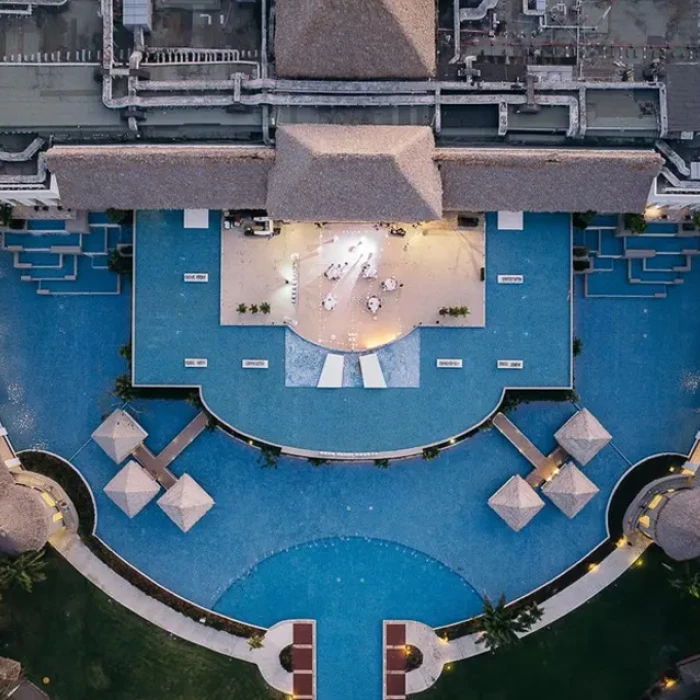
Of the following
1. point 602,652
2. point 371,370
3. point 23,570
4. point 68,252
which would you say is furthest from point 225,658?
Answer: point 68,252

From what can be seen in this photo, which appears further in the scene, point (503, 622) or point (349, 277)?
point (349, 277)

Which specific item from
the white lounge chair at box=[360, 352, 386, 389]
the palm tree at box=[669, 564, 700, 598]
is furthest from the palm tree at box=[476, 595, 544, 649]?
the white lounge chair at box=[360, 352, 386, 389]

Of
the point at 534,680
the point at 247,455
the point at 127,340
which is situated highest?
the point at 127,340

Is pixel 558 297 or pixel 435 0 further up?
pixel 435 0

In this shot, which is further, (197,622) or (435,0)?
(197,622)

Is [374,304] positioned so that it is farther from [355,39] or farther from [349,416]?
[355,39]

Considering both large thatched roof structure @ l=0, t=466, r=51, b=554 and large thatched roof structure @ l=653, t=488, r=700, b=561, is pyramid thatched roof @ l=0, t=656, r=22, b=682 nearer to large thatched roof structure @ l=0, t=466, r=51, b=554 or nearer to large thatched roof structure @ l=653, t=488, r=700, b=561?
large thatched roof structure @ l=0, t=466, r=51, b=554

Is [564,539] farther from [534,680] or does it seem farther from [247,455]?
[247,455]

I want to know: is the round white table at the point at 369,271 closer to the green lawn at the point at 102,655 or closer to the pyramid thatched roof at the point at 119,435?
the pyramid thatched roof at the point at 119,435

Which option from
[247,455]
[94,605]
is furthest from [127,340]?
[94,605]
